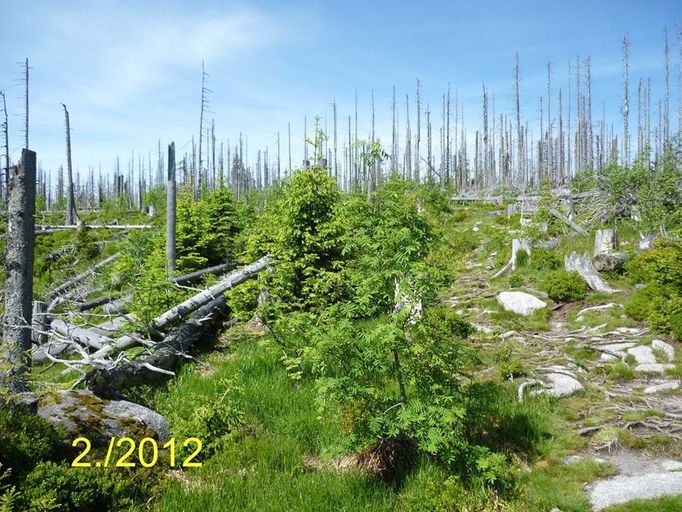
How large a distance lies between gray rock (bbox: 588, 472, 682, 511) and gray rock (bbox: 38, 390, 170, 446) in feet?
17.0

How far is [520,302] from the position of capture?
36.9 feet

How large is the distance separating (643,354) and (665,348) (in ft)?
1.44

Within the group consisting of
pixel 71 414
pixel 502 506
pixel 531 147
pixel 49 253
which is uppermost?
pixel 531 147

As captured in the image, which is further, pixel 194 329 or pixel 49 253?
pixel 49 253

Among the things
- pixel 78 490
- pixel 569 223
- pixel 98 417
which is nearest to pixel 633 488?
pixel 78 490

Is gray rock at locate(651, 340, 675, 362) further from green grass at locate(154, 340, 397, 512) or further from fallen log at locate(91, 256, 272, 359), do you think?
fallen log at locate(91, 256, 272, 359)

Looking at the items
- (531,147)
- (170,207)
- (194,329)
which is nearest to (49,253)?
(170,207)

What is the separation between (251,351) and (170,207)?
253 inches

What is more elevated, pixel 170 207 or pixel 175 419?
pixel 170 207

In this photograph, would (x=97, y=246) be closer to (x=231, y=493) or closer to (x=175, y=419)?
(x=175, y=419)

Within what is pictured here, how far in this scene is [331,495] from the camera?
15.8 feet

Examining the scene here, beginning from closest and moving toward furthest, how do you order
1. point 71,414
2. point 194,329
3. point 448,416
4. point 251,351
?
point 448,416 < point 71,414 < point 251,351 < point 194,329

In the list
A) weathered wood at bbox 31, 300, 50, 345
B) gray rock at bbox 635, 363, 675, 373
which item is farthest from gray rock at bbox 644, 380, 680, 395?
weathered wood at bbox 31, 300, 50, 345

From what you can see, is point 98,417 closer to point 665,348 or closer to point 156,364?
point 156,364
